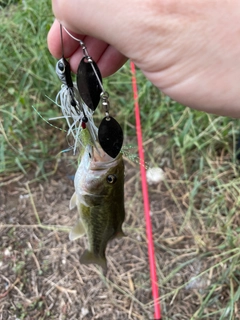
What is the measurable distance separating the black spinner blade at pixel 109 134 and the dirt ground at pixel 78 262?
3.41 feet

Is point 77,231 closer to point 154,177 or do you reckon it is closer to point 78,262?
point 78,262

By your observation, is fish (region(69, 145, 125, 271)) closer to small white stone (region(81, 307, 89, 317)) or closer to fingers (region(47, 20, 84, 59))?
fingers (region(47, 20, 84, 59))

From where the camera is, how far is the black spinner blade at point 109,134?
78 centimetres

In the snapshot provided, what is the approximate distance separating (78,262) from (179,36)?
126 cm

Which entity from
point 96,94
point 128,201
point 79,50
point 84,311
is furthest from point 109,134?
point 128,201

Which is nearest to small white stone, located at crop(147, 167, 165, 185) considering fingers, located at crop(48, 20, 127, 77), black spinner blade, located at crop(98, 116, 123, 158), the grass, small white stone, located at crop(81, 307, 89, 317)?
the grass

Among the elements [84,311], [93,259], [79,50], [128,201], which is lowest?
[84,311]

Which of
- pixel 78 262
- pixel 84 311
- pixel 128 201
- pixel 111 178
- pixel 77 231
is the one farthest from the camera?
pixel 128 201

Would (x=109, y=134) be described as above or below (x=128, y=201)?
above

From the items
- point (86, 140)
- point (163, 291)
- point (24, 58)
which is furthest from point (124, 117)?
point (86, 140)

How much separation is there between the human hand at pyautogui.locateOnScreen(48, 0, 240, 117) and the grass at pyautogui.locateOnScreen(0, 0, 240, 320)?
3.27 ft

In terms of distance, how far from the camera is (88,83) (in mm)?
771

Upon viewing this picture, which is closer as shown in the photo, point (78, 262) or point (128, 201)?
point (78, 262)

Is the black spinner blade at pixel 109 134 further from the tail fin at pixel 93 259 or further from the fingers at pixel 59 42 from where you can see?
the tail fin at pixel 93 259
